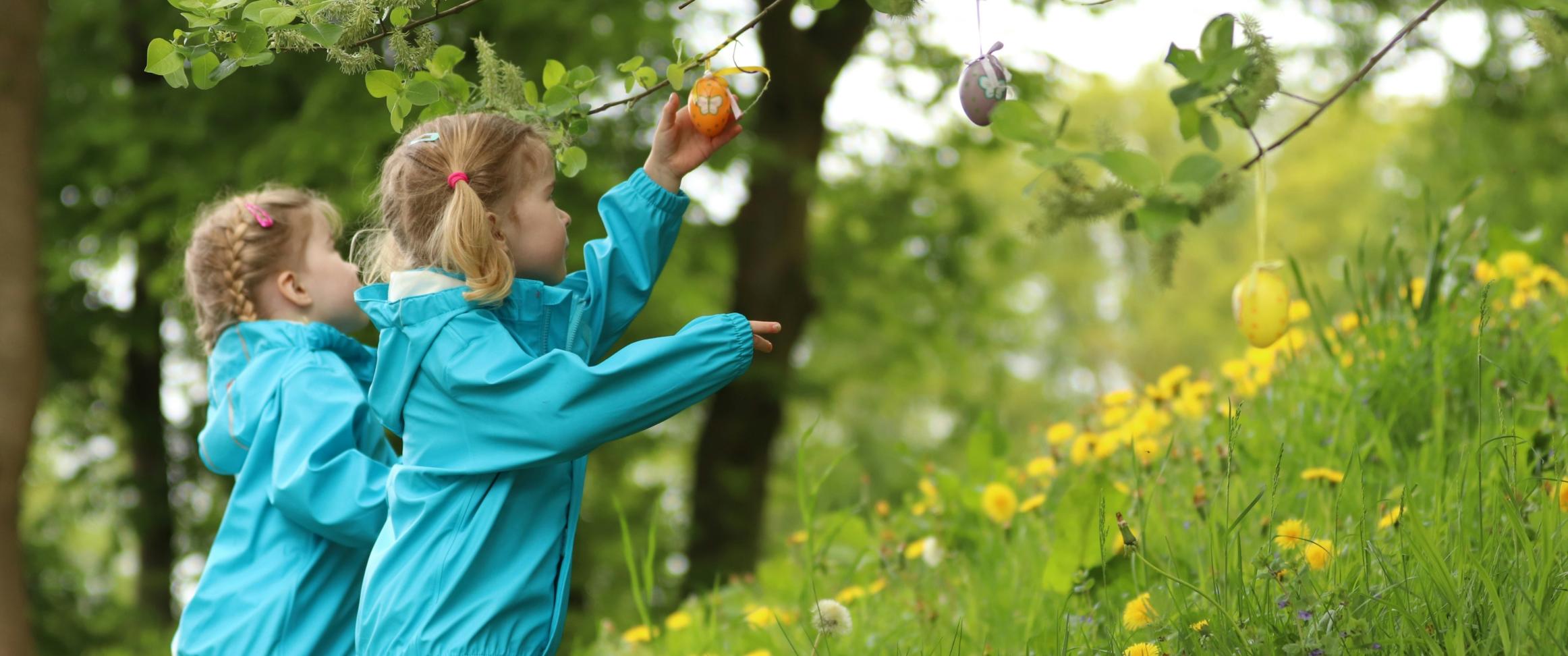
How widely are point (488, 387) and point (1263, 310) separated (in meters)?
1.11

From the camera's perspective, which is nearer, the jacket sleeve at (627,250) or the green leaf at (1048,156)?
the green leaf at (1048,156)

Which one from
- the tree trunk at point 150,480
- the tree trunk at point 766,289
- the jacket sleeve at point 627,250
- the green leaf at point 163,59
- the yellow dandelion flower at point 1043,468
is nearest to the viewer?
the green leaf at point 163,59

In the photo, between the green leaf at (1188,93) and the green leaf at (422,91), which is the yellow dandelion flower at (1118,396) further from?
the green leaf at (422,91)

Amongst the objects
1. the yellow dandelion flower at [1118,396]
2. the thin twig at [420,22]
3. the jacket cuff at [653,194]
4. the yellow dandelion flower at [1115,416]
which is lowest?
the yellow dandelion flower at [1115,416]

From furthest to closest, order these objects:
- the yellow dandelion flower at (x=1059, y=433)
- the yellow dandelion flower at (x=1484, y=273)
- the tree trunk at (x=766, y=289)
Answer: the tree trunk at (x=766, y=289) < the yellow dandelion flower at (x=1484, y=273) < the yellow dandelion flower at (x=1059, y=433)

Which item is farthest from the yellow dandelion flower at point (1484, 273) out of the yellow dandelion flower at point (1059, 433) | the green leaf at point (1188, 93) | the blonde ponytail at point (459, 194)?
the blonde ponytail at point (459, 194)

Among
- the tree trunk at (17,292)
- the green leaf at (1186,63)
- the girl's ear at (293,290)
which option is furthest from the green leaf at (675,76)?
the tree trunk at (17,292)

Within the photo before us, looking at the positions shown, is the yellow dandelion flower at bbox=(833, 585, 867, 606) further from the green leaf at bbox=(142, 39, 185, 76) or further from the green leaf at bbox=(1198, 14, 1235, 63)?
the green leaf at bbox=(142, 39, 185, 76)

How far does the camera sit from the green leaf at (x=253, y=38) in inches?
61.4

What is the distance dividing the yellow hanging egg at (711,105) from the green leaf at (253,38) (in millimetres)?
572

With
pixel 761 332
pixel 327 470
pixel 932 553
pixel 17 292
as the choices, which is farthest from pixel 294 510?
pixel 17 292

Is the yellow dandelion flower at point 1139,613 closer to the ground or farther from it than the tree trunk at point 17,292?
farther from it

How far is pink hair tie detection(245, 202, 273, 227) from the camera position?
2.56 meters

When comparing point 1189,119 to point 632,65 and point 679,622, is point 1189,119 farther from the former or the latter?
point 679,622
